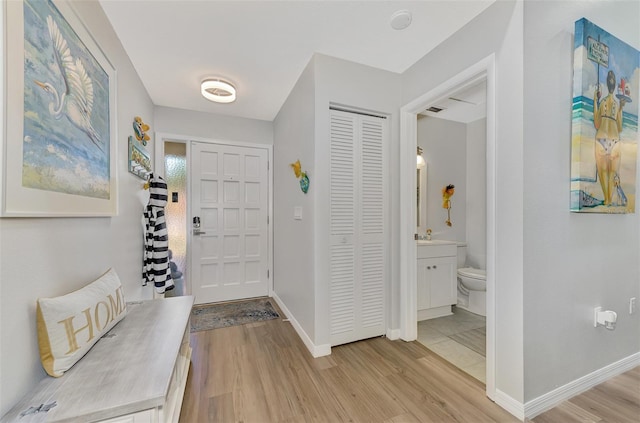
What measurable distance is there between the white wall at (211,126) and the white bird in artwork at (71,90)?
1848mm

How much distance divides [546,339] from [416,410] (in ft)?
2.89

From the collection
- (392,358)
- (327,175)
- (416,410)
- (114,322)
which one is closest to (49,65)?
(114,322)

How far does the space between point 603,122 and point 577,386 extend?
1727mm

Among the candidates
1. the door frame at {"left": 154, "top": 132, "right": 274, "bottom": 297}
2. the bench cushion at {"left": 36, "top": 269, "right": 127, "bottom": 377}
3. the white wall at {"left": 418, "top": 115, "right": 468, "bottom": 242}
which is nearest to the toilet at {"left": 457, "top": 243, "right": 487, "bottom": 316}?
the white wall at {"left": 418, "top": 115, "right": 468, "bottom": 242}

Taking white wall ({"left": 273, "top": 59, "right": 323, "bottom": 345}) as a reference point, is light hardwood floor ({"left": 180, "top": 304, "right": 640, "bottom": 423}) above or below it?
below

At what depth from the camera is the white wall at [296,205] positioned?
6.94 ft

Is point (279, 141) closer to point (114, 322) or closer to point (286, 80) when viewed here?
point (286, 80)

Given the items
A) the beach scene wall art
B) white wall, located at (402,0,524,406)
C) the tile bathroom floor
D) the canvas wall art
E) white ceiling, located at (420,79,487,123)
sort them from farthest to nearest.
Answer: white ceiling, located at (420,79,487,123)
the tile bathroom floor
the canvas wall art
white wall, located at (402,0,524,406)
the beach scene wall art

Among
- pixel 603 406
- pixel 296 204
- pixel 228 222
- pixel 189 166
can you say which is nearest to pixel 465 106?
pixel 296 204

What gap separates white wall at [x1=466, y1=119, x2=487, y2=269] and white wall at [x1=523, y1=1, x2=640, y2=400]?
1.36 metres

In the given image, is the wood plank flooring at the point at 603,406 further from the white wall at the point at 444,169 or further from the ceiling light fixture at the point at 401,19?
the ceiling light fixture at the point at 401,19

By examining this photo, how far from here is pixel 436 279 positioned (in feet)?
8.97

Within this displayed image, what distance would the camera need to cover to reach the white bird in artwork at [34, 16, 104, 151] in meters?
1.05

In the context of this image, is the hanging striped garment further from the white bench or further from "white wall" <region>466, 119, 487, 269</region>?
"white wall" <region>466, 119, 487, 269</region>
